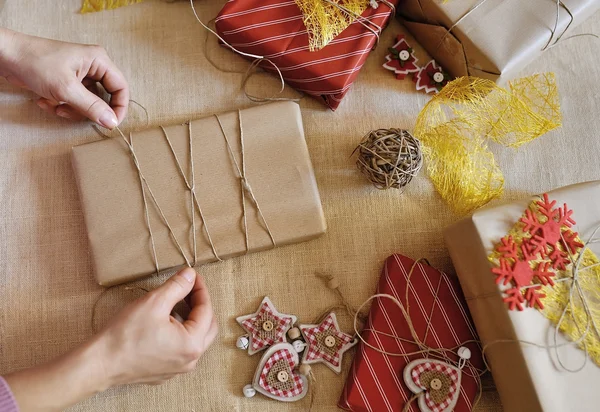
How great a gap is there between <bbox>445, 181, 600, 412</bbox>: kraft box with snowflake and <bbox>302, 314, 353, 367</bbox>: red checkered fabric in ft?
0.85

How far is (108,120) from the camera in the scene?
1101mm

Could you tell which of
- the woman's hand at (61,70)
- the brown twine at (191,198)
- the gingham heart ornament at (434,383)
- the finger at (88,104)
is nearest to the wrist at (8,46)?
the woman's hand at (61,70)

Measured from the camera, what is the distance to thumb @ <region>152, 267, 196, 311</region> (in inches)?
37.7

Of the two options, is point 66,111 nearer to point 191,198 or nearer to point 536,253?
point 191,198

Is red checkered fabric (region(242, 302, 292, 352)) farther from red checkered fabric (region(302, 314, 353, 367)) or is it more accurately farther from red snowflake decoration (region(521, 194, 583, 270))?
red snowflake decoration (region(521, 194, 583, 270))

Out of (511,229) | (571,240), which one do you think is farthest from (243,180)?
(571,240)

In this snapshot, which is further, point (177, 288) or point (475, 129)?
point (475, 129)

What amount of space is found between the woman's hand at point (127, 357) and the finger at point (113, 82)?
402 mm

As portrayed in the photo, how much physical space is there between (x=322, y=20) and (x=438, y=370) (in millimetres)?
739

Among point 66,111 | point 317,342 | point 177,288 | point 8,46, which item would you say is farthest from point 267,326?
point 8,46

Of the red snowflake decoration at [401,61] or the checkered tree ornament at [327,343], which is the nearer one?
the checkered tree ornament at [327,343]

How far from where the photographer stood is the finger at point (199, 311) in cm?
98

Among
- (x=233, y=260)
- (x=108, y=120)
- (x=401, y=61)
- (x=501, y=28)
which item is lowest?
(x=233, y=260)

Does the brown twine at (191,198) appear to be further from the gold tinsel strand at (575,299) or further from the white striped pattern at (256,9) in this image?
the gold tinsel strand at (575,299)
